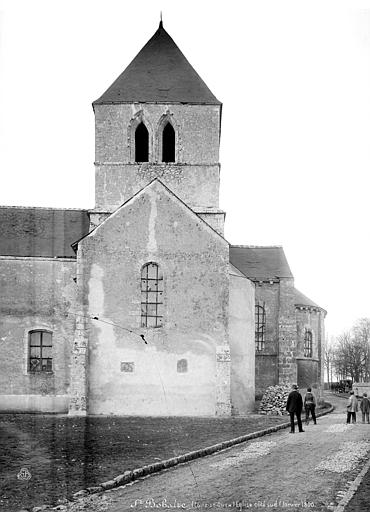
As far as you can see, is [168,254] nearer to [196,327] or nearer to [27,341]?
[196,327]

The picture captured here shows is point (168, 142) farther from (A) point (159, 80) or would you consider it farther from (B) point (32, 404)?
(B) point (32, 404)

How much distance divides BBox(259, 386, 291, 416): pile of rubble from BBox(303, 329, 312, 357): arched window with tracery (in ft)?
21.9

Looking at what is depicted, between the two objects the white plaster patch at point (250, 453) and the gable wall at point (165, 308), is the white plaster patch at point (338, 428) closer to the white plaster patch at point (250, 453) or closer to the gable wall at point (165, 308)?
the white plaster patch at point (250, 453)

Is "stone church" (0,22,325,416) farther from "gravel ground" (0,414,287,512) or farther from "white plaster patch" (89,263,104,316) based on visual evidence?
"gravel ground" (0,414,287,512)

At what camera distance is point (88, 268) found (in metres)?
27.0

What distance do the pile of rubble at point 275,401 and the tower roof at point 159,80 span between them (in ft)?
44.2

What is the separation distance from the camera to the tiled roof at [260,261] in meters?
36.4

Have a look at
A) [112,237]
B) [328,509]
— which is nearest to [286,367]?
[112,237]

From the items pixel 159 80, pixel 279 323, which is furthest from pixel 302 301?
pixel 159 80

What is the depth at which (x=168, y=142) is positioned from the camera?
→ 108 ft

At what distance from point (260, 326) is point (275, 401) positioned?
232 inches

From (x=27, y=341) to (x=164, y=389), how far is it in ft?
20.7

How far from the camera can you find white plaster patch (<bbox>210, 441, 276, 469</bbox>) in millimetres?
13781

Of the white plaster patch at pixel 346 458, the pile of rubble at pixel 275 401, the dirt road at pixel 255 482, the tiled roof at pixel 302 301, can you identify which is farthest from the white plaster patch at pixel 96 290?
the tiled roof at pixel 302 301
